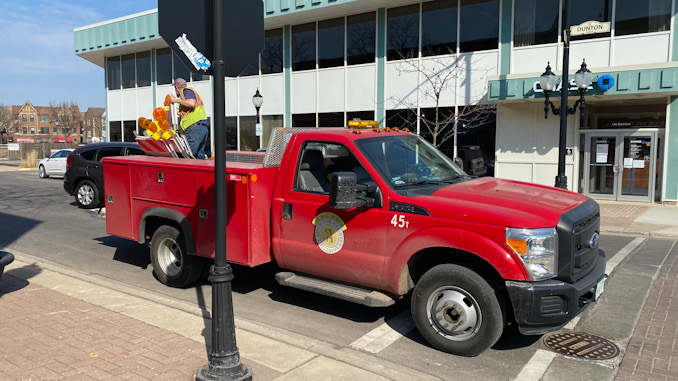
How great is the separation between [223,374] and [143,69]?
27915 mm

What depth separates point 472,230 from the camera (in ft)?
13.8

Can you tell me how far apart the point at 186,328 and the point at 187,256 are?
151 cm

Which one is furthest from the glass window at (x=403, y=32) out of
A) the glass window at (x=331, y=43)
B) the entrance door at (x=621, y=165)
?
the entrance door at (x=621, y=165)

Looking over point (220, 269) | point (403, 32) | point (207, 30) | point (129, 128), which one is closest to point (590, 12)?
point (403, 32)

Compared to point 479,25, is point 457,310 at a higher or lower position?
lower

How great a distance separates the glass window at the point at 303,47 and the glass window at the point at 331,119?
85.4 inches

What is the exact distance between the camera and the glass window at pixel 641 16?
15.1 metres

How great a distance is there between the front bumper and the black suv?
454 inches

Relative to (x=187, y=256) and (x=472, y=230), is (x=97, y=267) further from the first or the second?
(x=472, y=230)

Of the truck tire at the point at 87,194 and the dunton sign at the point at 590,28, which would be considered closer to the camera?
the truck tire at the point at 87,194

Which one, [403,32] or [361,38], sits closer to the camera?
[403,32]

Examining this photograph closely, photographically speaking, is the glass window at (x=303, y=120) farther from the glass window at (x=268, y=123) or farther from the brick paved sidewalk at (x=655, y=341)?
the brick paved sidewalk at (x=655, y=341)

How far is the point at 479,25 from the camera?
58.2 feet

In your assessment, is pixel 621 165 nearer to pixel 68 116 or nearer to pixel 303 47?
pixel 303 47
